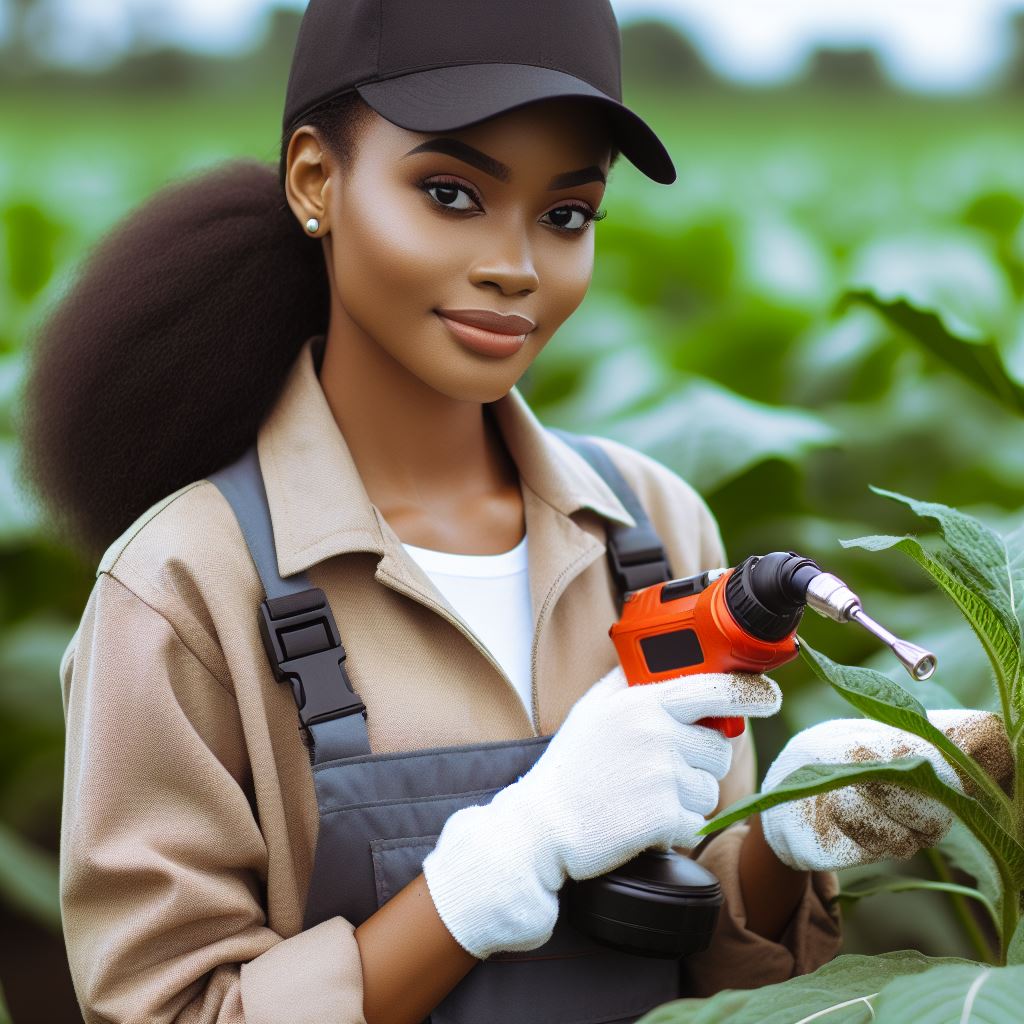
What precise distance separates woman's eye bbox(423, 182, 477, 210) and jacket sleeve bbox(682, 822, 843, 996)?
2.71ft

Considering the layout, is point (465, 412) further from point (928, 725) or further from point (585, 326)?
point (585, 326)

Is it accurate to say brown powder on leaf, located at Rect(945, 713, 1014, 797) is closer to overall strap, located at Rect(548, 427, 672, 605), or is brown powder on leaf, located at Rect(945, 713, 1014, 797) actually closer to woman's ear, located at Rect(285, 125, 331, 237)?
overall strap, located at Rect(548, 427, 672, 605)

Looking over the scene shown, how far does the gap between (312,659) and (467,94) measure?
0.60 meters

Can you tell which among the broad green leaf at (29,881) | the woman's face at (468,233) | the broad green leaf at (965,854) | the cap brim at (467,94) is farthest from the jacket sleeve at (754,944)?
the broad green leaf at (29,881)

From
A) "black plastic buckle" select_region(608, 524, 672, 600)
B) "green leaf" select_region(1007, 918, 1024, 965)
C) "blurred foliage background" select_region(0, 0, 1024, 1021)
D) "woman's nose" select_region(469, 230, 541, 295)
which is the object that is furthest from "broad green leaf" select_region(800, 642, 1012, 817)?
"woman's nose" select_region(469, 230, 541, 295)

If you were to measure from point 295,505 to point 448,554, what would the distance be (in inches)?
8.4

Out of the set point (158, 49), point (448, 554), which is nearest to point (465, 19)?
point (448, 554)

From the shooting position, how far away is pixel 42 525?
191cm

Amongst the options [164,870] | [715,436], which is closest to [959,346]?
[715,436]

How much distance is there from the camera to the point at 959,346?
80.7 inches

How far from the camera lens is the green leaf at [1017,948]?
1292mm

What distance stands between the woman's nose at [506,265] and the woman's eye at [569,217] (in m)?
0.06

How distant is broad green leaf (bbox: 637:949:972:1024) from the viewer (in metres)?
1.23

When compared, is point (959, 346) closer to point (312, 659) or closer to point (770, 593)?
point (770, 593)
